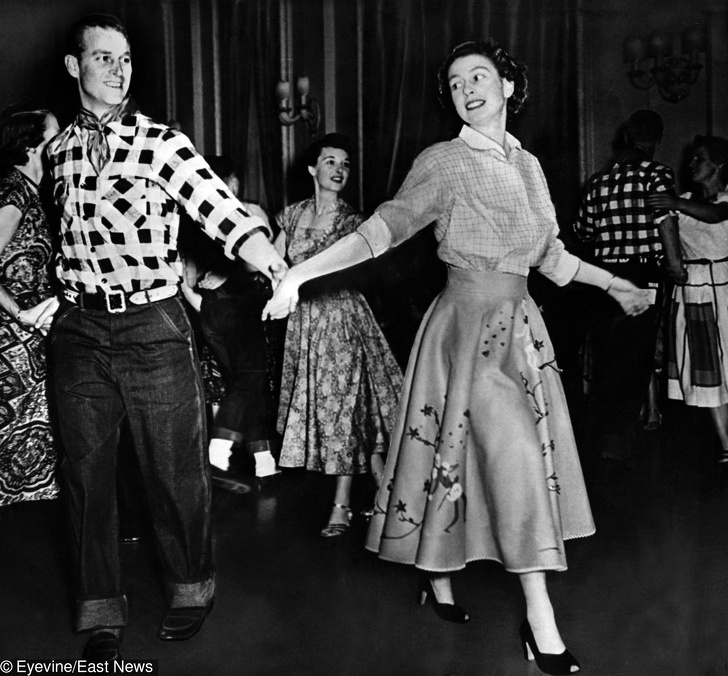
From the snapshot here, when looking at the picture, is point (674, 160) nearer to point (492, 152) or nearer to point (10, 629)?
point (492, 152)

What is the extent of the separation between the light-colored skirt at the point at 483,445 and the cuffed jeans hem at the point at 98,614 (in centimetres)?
54

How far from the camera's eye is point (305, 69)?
179 cm

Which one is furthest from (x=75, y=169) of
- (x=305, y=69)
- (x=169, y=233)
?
(x=305, y=69)

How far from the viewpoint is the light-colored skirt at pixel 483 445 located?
154 centimetres

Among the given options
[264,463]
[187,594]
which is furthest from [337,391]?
[187,594]

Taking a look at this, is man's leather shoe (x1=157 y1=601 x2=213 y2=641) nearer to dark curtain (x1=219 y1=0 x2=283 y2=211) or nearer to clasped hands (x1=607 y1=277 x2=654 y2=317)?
dark curtain (x1=219 y1=0 x2=283 y2=211)

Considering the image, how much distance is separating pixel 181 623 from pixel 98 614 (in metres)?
0.16

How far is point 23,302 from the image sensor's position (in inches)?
70.4

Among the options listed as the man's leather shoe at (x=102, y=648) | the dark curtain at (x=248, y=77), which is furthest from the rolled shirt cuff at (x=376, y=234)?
the man's leather shoe at (x=102, y=648)

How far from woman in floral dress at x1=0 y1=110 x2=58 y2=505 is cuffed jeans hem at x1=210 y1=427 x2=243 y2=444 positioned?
15.8 inches

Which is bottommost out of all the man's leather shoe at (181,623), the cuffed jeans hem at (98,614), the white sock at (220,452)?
the man's leather shoe at (181,623)

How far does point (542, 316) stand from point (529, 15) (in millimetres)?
664

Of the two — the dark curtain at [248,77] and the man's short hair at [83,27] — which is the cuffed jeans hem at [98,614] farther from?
the man's short hair at [83,27]

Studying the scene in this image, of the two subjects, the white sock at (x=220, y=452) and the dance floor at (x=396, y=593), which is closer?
the dance floor at (x=396, y=593)
